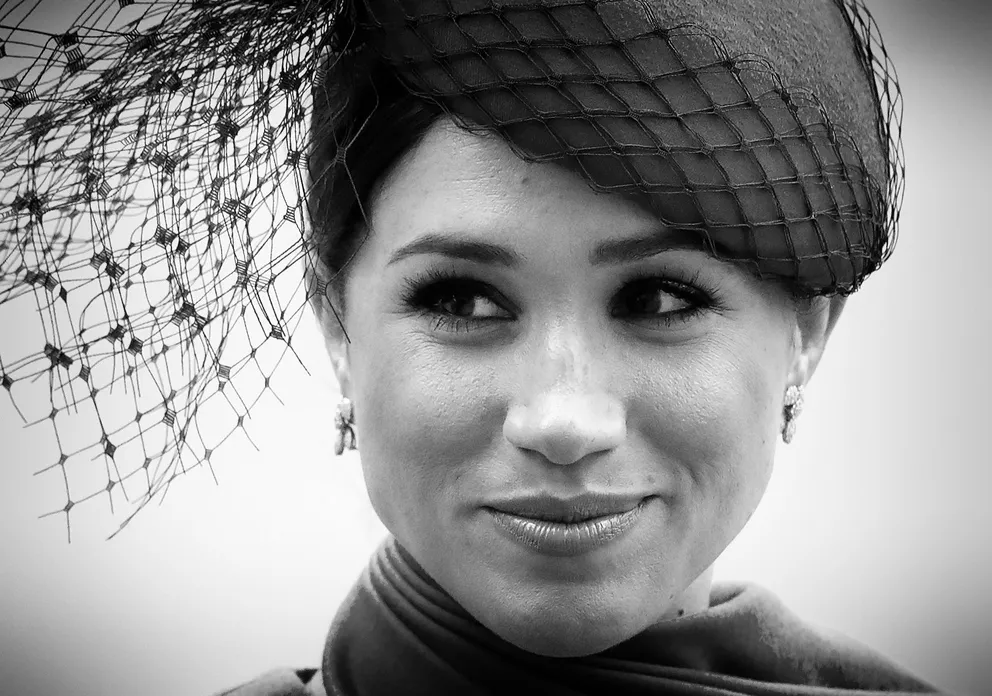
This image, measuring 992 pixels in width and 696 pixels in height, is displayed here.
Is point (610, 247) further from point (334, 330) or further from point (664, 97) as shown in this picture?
point (334, 330)

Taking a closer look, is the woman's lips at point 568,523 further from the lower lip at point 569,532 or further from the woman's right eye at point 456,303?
the woman's right eye at point 456,303

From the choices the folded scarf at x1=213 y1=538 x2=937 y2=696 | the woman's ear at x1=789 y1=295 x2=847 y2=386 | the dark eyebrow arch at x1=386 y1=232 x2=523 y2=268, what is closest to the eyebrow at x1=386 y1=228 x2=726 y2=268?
the dark eyebrow arch at x1=386 y1=232 x2=523 y2=268

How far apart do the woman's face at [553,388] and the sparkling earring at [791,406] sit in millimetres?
139

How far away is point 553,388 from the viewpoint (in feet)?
3.41

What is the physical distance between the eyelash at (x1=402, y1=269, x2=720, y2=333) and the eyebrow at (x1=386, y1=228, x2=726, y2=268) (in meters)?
0.03

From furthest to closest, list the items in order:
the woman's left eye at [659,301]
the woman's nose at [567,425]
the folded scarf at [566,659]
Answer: the folded scarf at [566,659] → the woman's left eye at [659,301] → the woman's nose at [567,425]

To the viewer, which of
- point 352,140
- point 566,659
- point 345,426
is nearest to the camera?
point 352,140

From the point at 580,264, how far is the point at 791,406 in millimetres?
464

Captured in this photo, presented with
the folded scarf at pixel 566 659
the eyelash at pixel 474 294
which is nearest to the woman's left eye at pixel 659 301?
the eyelash at pixel 474 294

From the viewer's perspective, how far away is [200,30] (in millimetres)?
1180

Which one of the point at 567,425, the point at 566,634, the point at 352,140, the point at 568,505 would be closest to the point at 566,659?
the point at 566,634

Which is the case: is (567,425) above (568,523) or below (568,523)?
above

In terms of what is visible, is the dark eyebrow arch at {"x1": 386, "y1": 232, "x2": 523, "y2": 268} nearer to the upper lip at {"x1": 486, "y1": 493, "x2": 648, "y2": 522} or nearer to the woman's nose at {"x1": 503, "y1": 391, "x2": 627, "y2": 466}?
the woman's nose at {"x1": 503, "y1": 391, "x2": 627, "y2": 466}

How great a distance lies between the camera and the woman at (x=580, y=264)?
1039mm
